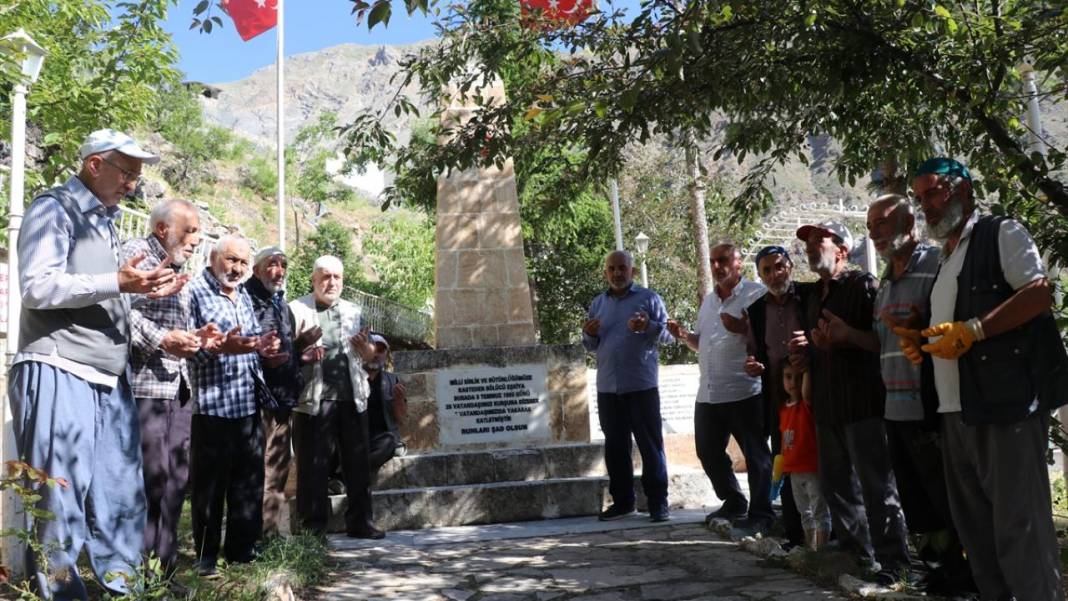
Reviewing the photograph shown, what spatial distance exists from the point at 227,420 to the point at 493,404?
3.58 meters

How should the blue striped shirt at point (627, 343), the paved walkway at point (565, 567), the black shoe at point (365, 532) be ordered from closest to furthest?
the paved walkway at point (565, 567), the black shoe at point (365, 532), the blue striped shirt at point (627, 343)

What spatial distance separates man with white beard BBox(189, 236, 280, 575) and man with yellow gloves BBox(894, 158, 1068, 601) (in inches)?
123

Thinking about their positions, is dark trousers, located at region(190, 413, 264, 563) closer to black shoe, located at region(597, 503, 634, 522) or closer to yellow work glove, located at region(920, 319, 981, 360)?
black shoe, located at region(597, 503, 634, 522)

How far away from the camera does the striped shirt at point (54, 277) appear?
3.45m

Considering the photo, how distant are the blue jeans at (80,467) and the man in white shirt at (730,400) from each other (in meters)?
3.64

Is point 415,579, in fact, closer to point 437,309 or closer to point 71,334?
point 71,334

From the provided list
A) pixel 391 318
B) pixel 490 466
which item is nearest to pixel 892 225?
pixel 490 466

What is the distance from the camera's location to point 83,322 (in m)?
3.65

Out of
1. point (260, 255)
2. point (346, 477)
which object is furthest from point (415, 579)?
point (260, 255)

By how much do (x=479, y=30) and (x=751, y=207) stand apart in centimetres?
212

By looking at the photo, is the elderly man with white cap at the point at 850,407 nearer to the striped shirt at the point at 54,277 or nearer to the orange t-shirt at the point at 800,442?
the orange t-shirt at the point at 800,442

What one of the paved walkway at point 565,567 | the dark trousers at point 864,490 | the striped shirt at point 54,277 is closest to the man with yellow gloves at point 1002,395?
the dark trousers at point 864,490

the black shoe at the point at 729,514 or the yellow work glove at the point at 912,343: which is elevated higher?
the yellow work glove at the point at 912,343

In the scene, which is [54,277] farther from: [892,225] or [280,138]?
[280,138]
